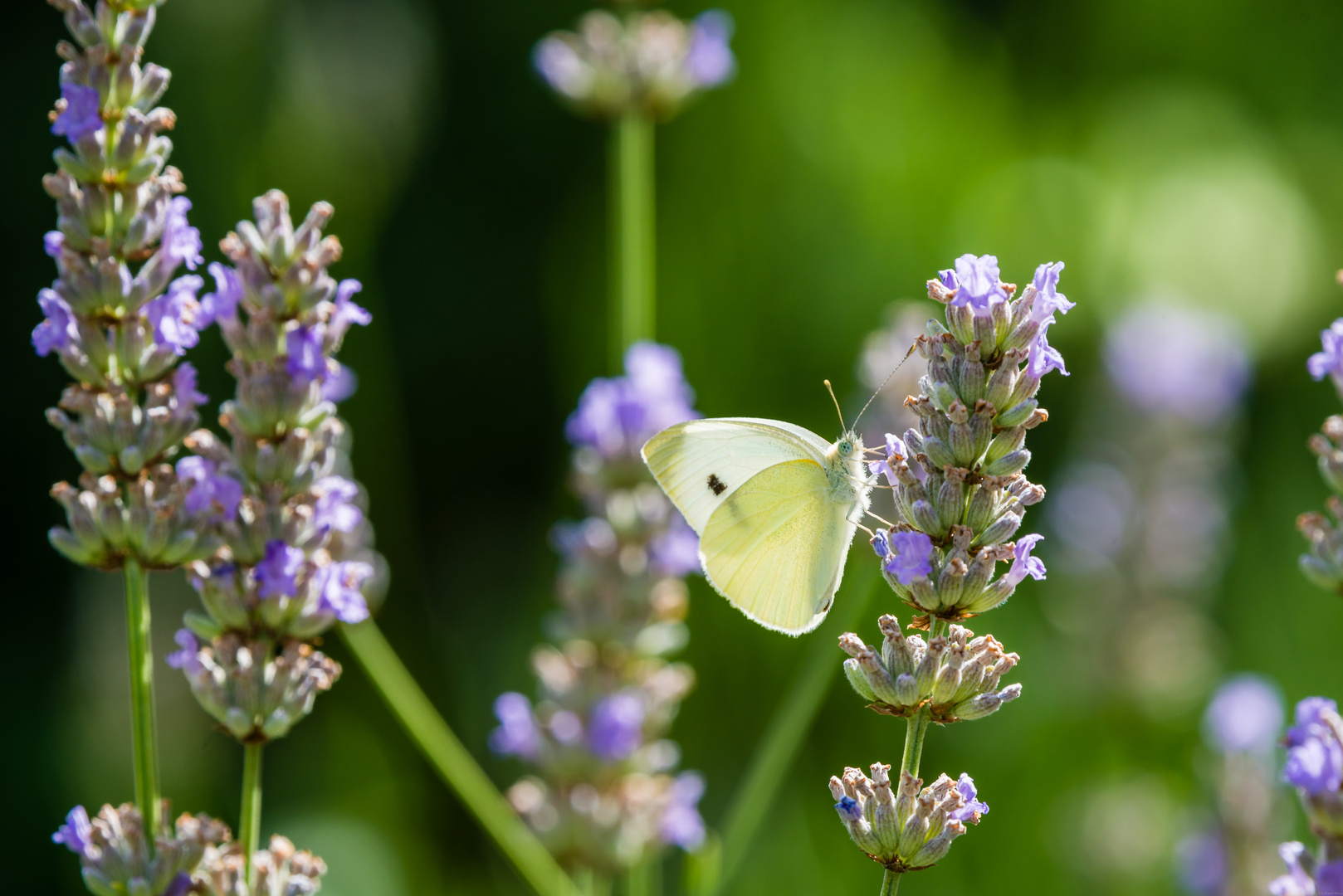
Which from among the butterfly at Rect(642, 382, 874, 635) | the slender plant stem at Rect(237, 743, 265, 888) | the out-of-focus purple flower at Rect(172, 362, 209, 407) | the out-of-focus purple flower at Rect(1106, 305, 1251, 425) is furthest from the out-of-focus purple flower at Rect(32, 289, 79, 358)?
the out-of-focus purple flower at Rect(1106, 305, 1251, 425)

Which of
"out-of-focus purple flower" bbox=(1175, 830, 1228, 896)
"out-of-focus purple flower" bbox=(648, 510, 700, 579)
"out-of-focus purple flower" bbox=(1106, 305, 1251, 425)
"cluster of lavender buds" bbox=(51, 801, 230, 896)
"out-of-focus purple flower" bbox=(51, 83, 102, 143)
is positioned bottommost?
"out-of-focus purple flower" bbox=(1175, 830, 1228, 896)

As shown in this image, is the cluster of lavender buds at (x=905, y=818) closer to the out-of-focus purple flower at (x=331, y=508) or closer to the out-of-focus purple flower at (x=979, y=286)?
the out-of-focus purple flower at (x=979, y=286)

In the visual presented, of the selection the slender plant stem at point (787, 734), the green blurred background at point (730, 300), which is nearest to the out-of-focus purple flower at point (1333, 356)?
the slender plant stem at point (787, 734)

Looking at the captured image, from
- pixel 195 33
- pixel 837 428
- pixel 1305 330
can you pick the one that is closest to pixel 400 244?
pixel 195 33

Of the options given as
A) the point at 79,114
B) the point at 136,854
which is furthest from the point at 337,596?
the point at 79,114

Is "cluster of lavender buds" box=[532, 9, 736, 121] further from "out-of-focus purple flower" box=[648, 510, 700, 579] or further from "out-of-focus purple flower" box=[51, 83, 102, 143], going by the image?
"out-of-focus purple flower" box=[51, 83, 102, 143]

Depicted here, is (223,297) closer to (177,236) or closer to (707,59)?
(177,236)
